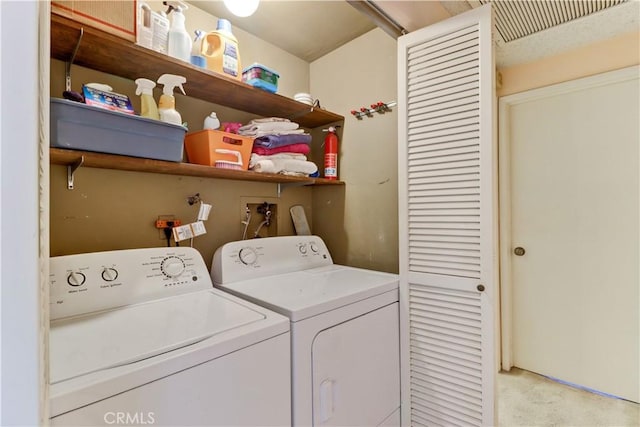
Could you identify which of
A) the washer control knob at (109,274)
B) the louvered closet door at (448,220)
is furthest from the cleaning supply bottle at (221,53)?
the washer control knob at (109,274)

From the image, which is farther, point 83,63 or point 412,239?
point 412,239

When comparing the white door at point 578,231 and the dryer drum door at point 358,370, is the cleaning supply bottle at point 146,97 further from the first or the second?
the white door at point 578,231

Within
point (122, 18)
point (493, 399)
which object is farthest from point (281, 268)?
point (122, 18)

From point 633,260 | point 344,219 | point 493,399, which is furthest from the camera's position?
point 344,219

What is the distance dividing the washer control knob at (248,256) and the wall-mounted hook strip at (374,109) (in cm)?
110

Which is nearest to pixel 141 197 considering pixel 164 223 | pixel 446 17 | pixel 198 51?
pixel 164 223

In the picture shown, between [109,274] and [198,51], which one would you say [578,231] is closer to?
[198,51]

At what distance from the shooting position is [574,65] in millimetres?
2076

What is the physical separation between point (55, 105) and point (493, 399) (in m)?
1.94

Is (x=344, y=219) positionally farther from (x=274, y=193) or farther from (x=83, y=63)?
(x=83, y=63)

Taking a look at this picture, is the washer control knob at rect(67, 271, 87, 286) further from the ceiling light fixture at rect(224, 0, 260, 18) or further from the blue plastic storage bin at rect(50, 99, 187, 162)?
the ceiling light fixture at rect(224, 0, 260, 18)

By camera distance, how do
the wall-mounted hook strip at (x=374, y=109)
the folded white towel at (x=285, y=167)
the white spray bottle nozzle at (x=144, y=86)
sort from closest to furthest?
the white spray bottle nozzle at (x=144, y=86) < the folded white towel at (x=285, y=167) < the wall-mounted hook strip at (x=374, y=109)

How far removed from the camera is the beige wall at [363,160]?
1823 millimetres

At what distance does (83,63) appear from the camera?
1.26m
